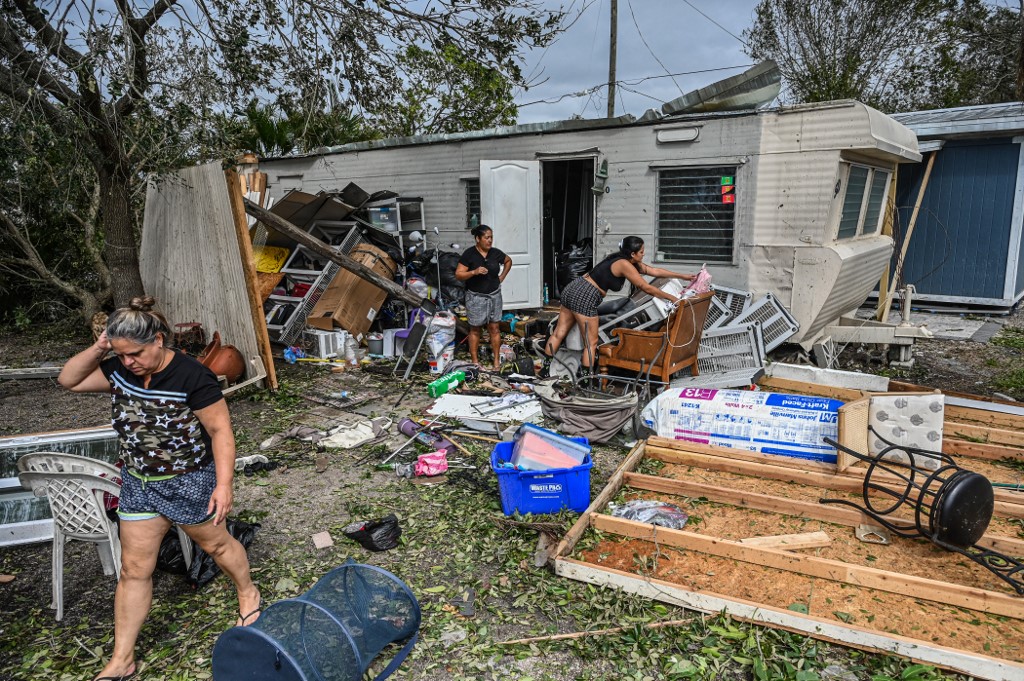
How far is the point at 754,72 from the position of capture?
28.7 ft

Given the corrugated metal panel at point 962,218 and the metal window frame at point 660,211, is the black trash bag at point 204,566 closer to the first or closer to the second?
the metal window frame at point 660,211

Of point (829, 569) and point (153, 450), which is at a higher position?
point (153, 450)

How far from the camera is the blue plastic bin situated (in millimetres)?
4605

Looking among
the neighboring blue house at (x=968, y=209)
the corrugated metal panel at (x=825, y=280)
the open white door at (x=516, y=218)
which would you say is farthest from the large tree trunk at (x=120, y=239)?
the neighboring blue house at (x=968, y=209)

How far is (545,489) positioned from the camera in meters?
4.64

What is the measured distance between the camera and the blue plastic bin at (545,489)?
4605 mm

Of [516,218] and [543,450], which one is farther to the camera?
[516,218]

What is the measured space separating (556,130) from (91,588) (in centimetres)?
854

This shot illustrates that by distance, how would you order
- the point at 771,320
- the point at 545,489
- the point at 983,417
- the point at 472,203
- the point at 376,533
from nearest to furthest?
the point at 376,533 < the point at 545,489 < the point at 983,417 < the point at 771,320 < the point at 472,203

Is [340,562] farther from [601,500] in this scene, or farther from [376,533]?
[601,500]

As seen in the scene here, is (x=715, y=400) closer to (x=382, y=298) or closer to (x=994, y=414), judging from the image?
(x=994, y=414)

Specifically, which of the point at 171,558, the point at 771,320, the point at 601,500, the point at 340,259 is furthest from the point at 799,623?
the point at 340,259

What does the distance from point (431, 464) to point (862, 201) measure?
25.9 feet

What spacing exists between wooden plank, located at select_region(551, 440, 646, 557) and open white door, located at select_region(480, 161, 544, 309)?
16.9ft
